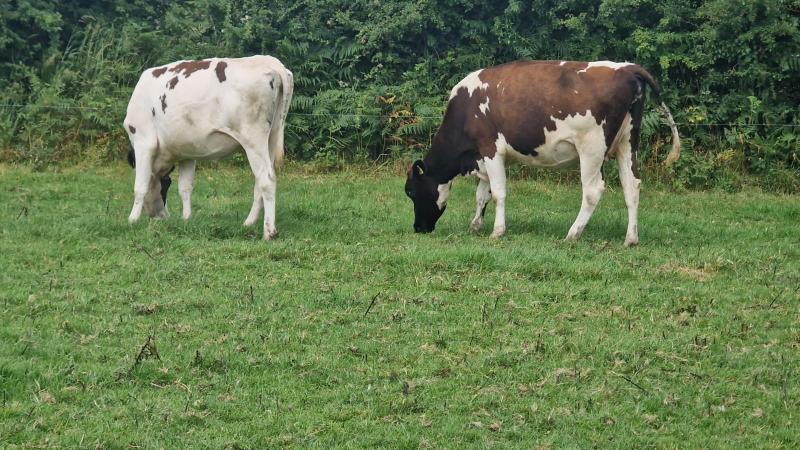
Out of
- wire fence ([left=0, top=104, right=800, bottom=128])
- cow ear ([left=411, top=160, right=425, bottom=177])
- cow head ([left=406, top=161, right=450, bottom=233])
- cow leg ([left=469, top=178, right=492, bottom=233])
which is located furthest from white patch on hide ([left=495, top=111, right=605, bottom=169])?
wire fence ([left=0, top=104, right=800, bottom=128])

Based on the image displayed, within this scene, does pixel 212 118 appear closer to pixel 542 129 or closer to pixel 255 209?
pixel 255 209

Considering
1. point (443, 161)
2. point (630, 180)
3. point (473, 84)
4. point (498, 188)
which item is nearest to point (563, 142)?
point (630, 180)

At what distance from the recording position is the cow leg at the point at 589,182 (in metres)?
10.8

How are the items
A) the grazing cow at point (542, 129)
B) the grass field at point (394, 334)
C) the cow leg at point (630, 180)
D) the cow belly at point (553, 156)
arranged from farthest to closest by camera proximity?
the cow belly at point (553, 156), the cow leg at point (630, 180), the grazing cow at point (542, 129), the grass field at point (394, 334)

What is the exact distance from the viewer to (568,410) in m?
5.97

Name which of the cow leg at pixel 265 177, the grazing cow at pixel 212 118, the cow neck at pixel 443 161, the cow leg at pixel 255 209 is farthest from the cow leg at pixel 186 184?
the cow neck at pixel 443 161

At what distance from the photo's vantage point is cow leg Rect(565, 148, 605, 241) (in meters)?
10.8

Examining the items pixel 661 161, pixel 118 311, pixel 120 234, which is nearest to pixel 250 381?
pixel 118 311

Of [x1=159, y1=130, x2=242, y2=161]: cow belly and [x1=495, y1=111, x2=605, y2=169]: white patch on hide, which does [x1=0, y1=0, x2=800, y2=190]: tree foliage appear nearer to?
[x1=495, y1=111, x2=605, y2=169]: white patch on hide

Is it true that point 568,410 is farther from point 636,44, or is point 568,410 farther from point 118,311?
point 636,44

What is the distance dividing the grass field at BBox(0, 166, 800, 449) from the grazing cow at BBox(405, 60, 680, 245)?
544mm

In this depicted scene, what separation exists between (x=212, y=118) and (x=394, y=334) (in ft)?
16.4

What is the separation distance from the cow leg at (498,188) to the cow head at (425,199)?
87 cm

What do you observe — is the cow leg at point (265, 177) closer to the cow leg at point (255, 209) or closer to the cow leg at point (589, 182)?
the cow leg at point (255, 209)
